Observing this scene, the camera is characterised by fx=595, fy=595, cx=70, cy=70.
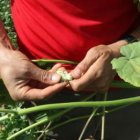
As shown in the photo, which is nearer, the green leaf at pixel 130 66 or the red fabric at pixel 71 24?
the green leaf at pixel 130 66

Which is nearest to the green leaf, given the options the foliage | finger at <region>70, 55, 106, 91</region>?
finger at <region>70, 55, 106, 91</region>

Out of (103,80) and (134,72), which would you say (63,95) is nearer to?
(103,80)

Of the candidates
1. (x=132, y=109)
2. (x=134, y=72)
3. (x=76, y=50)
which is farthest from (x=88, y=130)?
(x=134, y=72)

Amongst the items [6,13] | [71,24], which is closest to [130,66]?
[71,24]

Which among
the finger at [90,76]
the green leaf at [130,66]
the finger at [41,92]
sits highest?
the green leaf at [130,66]

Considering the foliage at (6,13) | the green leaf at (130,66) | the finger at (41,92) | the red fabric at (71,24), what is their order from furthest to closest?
the foliage at (6,13), the red fabric at (71,24), the finger at (41,92), the green leaf at (130,66)

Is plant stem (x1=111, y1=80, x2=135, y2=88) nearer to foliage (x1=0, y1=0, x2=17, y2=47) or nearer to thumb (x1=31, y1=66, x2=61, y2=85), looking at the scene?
thumb (x1=31, y1=66, x2=61, y2=85)

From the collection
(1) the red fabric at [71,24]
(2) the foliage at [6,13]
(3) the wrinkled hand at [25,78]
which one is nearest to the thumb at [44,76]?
(3) the wrinkled hand at [25,78]

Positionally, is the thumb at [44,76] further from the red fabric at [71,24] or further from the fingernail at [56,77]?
the red fabric at [71,24]
